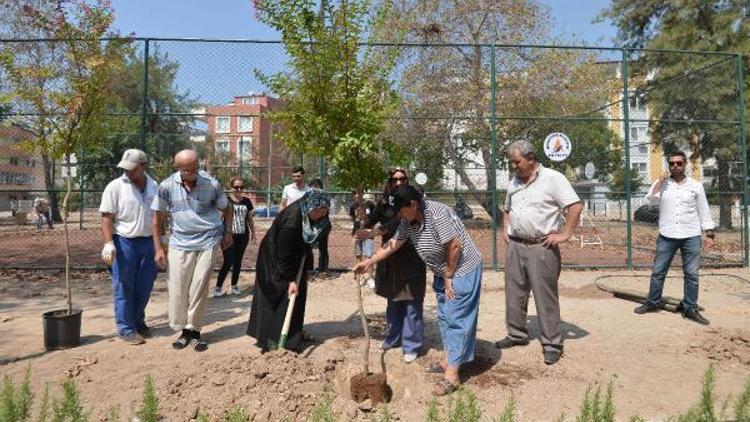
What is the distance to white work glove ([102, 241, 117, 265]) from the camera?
4.62 meters

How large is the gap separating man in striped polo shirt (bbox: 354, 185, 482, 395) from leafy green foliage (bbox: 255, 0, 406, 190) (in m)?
0.61

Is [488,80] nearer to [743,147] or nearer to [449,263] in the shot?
[743,147]

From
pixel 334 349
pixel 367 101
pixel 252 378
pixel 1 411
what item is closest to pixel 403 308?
pixel 334 349

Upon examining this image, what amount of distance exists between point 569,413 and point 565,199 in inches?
66.0

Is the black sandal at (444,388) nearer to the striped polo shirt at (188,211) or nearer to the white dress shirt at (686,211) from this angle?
the striped polo shirt at (188,211)

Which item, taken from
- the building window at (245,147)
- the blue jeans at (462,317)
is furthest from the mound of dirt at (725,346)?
the building window at (245,147)

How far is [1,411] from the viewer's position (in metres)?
2.85

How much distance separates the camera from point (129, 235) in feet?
16.0

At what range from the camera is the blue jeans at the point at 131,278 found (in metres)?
4.85

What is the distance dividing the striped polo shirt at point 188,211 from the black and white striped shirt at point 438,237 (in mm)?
1796

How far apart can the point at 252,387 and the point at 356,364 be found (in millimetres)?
875

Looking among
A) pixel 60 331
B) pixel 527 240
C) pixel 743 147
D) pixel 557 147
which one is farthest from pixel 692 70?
pixel 60 331

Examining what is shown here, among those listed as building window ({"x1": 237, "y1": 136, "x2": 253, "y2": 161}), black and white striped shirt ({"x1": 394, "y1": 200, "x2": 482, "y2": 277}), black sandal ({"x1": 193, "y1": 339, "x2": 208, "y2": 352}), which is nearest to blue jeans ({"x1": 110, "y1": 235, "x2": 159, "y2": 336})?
black sandal ({"x1": 193, "y1": 339, "x2": 208, "y2": 352})

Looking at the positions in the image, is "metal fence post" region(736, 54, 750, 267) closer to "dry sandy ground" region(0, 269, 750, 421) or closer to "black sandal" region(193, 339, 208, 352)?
"dry sandy ground" region(0, 269, 750, 421)
